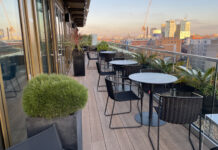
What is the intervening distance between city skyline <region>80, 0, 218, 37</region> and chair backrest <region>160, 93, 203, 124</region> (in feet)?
6.61

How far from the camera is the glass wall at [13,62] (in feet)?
4.85

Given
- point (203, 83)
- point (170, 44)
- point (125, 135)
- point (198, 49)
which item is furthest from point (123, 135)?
point (170, 44)

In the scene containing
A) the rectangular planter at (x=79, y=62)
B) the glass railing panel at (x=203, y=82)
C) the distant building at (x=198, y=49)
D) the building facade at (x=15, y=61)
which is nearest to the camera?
the building facade at (x=15, y=61)

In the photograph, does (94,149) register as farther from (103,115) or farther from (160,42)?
(160,42)

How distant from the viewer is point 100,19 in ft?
60.2

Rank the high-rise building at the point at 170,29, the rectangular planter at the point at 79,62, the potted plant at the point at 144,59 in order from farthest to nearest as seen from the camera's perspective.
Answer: the rectangular planter at the point at 79,62
the potted plant at the point at 144,59
the high-rise building at the point at 170,29

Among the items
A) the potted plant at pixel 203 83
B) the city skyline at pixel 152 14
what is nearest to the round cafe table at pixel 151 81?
the potted plant at pixel 203 83

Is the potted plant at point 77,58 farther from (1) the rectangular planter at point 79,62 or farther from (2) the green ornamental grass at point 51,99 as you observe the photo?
(2) the green ornamental grass at point 51,99

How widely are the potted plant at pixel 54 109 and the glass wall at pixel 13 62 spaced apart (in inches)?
13.4

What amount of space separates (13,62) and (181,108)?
179 cm

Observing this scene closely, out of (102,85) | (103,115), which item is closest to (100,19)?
(102,85)

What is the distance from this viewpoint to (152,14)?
10.5 metres

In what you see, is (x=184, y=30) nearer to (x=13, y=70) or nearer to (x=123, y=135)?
(x=123, y=135)

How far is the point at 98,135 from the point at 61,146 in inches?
50.1
